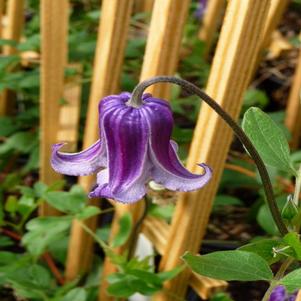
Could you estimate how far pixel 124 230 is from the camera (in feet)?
3.82

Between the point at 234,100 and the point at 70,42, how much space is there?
723 millimetres

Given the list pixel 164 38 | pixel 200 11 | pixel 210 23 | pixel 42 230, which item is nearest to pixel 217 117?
pixel 164 38

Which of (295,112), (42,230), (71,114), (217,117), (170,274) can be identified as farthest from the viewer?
(295,112)

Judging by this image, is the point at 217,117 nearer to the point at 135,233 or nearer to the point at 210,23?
the point at 135,233

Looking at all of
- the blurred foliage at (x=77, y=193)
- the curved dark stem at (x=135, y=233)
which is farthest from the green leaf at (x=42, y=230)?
the curved dark stem at (x=135, y=233)

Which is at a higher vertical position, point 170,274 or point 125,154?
point 125,154

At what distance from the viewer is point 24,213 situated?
4.14 feet

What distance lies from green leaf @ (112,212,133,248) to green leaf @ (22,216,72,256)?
0.09 m

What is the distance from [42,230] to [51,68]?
1.06 feet

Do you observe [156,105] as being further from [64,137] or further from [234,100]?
[64,137]

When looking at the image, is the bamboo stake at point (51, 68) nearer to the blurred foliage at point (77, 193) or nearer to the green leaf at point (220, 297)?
the blurred foliage at point (77, 193)

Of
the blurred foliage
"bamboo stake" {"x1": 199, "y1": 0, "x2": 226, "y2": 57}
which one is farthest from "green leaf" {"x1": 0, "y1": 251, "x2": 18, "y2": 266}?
"bamboo stake" {"x1": 199, "y1": 0, "x2": 226, "y2": 57}

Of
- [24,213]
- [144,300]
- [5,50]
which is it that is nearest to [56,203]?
[24,213]

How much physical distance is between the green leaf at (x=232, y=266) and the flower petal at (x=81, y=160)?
6.5 inches
